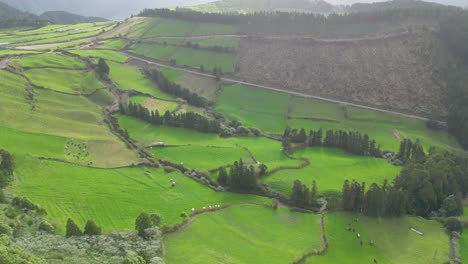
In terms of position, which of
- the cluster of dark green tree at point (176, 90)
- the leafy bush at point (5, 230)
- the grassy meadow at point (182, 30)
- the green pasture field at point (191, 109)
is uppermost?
the grassy meadow at point (182, 30)

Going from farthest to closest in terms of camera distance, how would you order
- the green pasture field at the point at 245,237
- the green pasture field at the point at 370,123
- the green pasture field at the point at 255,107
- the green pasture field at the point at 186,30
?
the green pasture field at the point at 186,30 → the green pasture field at the point at 255,107 → the green pasture field at the point at 370,123 → the green pasture field at the point at 245,237

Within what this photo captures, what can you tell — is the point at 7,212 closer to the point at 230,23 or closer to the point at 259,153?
the point at 259,153

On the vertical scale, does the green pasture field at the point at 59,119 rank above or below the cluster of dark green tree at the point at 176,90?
below

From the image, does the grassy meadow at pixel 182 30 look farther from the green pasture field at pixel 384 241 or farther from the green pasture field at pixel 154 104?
the green pasture field at pixel 384 241

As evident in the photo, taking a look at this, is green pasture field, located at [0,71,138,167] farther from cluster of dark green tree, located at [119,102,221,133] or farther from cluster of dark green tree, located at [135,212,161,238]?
cluster of dark green tree, located at [135,212,161,238]

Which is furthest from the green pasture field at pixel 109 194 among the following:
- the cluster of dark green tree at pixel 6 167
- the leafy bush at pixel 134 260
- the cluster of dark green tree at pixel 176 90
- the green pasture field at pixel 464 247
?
the cluster of dark green tree at pixel 176 90

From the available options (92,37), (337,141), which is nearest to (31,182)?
(337,141)

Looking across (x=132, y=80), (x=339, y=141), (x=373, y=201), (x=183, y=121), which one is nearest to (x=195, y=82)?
(x=132, y=80)
